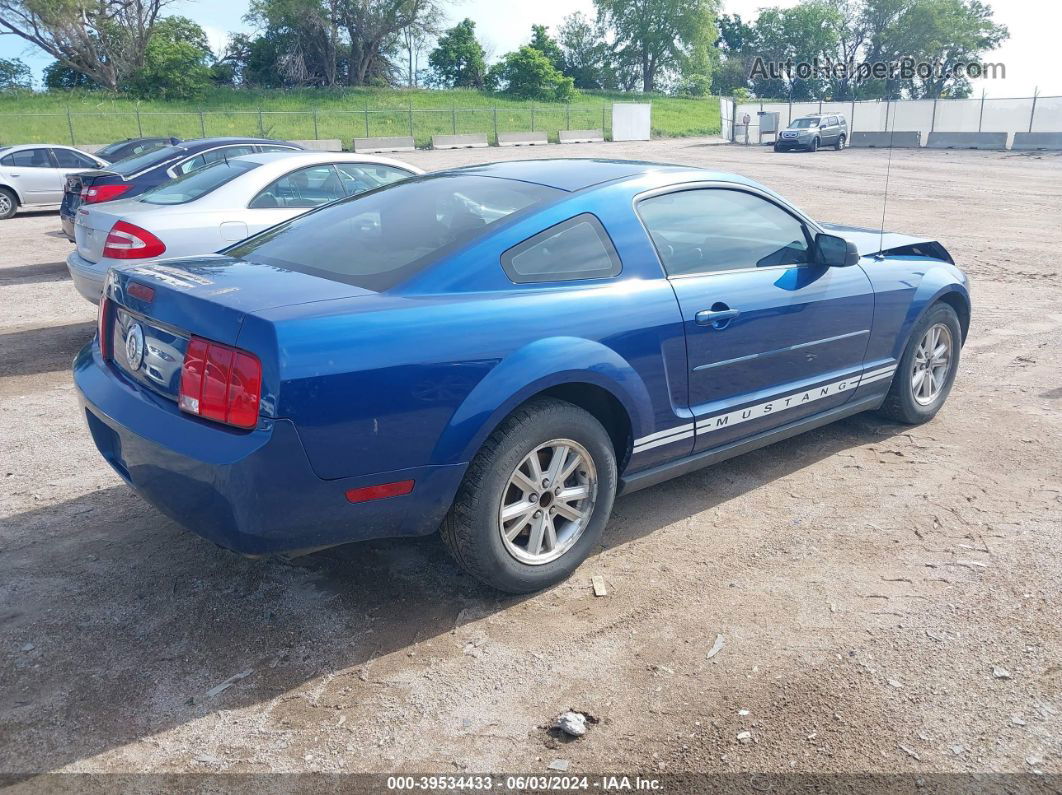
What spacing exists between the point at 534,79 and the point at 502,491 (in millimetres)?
67057

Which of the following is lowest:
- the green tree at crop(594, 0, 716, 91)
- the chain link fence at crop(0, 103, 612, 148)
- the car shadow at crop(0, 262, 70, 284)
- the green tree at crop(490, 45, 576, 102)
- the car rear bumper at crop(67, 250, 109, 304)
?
the car shadow at crop(0, 262, 70, 284)

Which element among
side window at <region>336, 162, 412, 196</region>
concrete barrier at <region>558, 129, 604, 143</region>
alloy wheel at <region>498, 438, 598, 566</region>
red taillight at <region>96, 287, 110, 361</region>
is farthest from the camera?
concrete barrier at <region>558, 129, 604, 143</region>

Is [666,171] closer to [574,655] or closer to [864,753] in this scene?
[574,655]

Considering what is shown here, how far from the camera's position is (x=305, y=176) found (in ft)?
25.9

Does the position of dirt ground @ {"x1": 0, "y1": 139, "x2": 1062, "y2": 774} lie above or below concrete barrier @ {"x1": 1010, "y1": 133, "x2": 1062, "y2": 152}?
below

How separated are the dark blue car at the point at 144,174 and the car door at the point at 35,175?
23.8ft

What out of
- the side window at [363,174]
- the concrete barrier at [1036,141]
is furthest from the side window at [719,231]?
the concrete barrier at [1036,141]

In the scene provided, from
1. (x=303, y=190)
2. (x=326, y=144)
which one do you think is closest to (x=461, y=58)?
(x=326, y=144)

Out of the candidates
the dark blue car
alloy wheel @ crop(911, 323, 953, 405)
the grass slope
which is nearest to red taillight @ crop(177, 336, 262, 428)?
alloy wheel @ crop(911, 323, 953, 405)

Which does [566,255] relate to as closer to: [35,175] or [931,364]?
[931,364]

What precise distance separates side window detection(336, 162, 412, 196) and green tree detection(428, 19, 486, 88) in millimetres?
67454

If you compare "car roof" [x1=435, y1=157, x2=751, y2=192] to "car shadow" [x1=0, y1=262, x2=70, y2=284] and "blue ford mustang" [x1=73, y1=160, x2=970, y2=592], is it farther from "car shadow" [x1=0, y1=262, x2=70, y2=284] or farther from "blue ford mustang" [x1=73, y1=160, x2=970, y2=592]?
"car shadow" [x1=0, y1=262, x2=70, y2=284]

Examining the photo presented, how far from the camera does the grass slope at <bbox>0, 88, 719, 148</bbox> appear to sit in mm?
40750

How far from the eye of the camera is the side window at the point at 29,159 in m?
17.3
